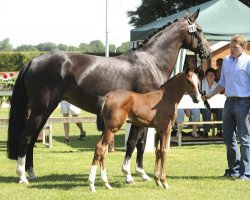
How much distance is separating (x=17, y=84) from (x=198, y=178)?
10.6 feet

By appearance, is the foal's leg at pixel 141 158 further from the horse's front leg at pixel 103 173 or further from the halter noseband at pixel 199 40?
the halter noseband at pixel 199 40

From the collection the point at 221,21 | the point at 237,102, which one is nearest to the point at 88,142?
the point at 221,21

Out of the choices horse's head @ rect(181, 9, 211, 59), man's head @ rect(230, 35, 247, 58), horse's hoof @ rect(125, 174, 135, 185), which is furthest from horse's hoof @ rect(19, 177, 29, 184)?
man's head @ rect(230, 35, 247, 58)

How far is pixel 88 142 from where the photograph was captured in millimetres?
13422

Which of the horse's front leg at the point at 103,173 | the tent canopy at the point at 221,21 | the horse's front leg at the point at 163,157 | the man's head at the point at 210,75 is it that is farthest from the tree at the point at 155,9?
the horse's front leg at the point at 103,173

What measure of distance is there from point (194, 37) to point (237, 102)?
1.38 metres

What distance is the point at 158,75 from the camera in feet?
26.4

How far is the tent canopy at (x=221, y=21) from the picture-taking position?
12227 millimetres

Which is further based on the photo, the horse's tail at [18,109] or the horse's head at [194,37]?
the horse's head at [194,37]

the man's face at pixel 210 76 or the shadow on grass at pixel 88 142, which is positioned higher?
the man's face at pixel 210 76

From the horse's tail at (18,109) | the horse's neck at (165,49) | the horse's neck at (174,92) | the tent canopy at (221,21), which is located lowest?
the horse's tail at (18,109)

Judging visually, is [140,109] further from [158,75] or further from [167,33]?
[167,33]

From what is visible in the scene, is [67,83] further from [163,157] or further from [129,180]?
[163,157]

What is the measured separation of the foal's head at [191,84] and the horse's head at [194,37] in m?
1.46
